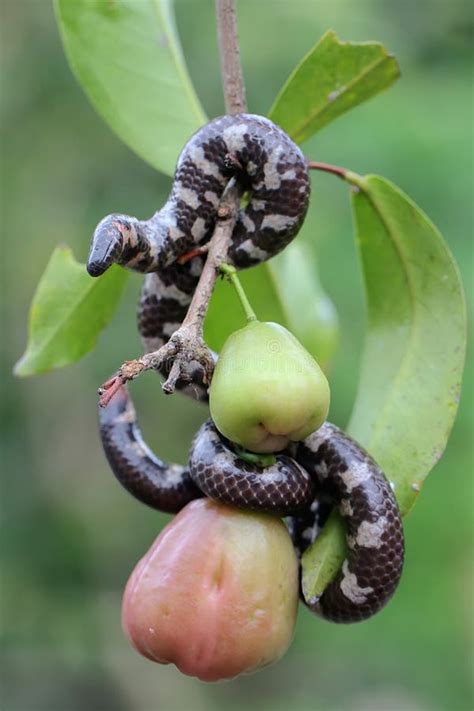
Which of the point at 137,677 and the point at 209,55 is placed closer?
the point at 137,677

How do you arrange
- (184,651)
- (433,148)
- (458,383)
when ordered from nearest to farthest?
1. (184,651)
2. (458,383)
3. (433,148)

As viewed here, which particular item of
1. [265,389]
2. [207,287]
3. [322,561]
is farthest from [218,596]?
[207,287]

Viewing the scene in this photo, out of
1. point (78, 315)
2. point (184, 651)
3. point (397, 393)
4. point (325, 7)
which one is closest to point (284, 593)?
point (184, 651)

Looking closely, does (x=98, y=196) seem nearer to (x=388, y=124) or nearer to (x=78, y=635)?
(x=388, y=124)

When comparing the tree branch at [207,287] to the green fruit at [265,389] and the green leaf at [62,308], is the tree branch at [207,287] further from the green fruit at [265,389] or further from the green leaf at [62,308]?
the green leaf at [62,308]

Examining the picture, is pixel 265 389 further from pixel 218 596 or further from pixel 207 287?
pixel 218 596
